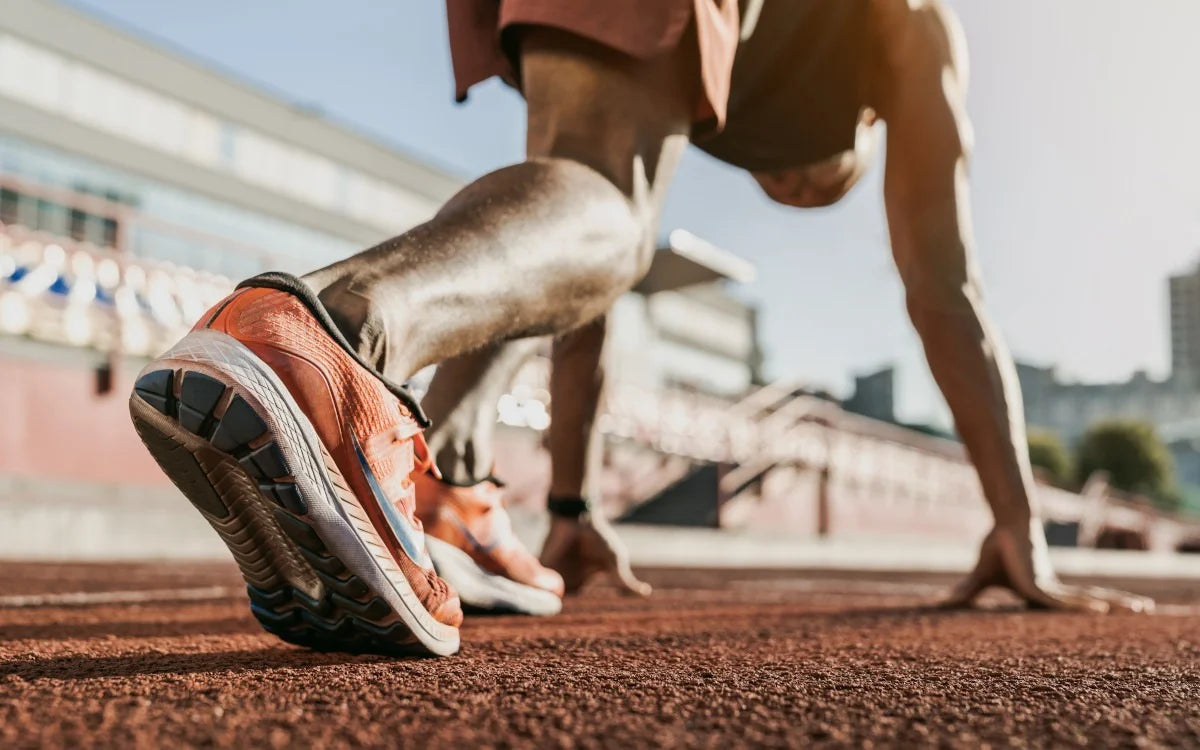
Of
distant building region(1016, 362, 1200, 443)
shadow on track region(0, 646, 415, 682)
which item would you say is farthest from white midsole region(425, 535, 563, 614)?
distant building region(1016, 362, 1200, 443)

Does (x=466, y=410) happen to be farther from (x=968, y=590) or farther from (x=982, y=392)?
(x=968, y=590)

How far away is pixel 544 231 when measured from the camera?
104 centimetres

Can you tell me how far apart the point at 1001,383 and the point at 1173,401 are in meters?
90.7

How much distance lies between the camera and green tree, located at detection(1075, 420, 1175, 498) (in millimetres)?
37156

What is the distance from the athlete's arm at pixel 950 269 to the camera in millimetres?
1871

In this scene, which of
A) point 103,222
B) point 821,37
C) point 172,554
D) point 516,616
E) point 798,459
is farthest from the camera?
point 798,459

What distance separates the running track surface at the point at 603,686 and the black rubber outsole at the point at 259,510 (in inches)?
1.6

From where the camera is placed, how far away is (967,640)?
4.22 ft

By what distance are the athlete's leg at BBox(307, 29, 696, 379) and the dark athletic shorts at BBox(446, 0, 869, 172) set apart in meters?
0.04

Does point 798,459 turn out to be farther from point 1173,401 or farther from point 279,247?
point 1173,401

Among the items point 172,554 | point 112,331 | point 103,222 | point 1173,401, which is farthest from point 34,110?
point 1173,401

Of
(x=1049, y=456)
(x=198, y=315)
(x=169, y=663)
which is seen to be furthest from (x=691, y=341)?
(x=169, y=663)

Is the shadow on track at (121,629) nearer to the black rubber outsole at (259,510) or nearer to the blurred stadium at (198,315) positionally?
the black rubber outsole at (259,510)

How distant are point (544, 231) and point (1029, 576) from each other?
135cm
